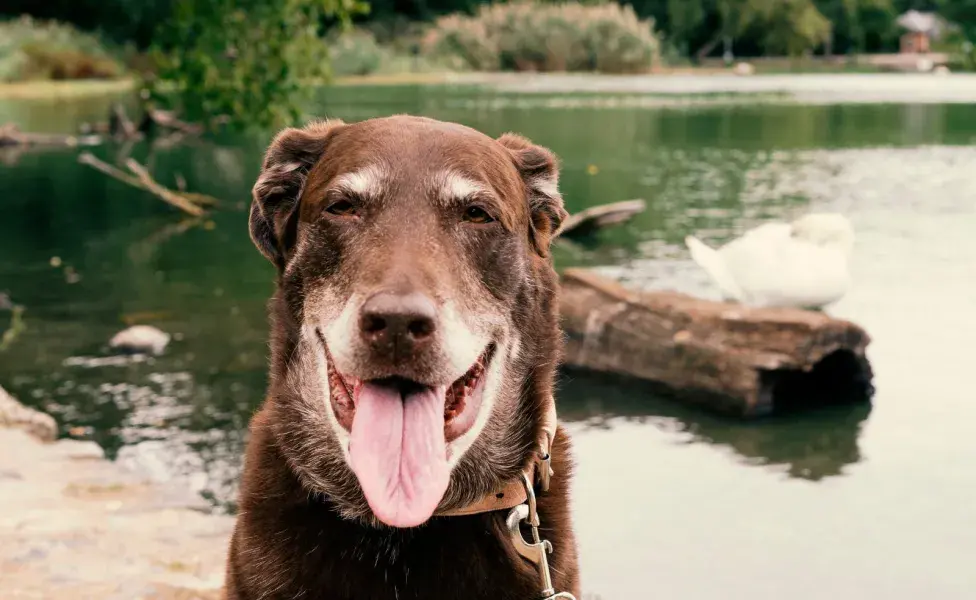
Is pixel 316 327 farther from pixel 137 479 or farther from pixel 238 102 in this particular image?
pixel 238 102

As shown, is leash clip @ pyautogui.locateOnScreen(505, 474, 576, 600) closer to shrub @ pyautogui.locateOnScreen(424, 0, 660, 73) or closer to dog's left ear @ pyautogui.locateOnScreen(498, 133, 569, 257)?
dog's left ear @ pyautogui.locateOnScreen(498, 133, 569, 257)

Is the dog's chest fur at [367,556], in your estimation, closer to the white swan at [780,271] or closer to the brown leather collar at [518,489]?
the brown leather collar at [518,489]

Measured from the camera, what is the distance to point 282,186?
413 centimetres

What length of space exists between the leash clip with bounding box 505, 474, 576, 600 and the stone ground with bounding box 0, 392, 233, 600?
2182 millimetres

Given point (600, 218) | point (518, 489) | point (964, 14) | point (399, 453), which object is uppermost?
point (964, 14)

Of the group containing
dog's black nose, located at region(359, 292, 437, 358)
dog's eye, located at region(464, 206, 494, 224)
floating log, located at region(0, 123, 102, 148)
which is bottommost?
floating log, located at region(0, 123, 102, 148)

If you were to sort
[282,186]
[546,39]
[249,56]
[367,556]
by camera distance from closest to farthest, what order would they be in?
[367,556] → [282,186] → [249,56] → [546,39]

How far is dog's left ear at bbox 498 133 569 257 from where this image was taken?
4.23 meters

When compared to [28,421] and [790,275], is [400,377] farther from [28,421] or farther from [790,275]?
[790,275]

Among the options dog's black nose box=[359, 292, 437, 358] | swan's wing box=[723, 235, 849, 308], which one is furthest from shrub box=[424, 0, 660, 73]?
dog's black nose box=[359, 292, 437, 358]

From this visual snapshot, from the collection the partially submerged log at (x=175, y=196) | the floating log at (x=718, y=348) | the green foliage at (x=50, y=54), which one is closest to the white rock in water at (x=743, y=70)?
the green foliage at (x=50, y=54)

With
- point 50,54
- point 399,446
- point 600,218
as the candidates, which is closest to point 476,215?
point 399,446

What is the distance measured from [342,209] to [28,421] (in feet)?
18.0

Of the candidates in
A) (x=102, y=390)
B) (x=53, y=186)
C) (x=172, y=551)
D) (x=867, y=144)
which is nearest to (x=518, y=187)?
(x=172, y=551)
